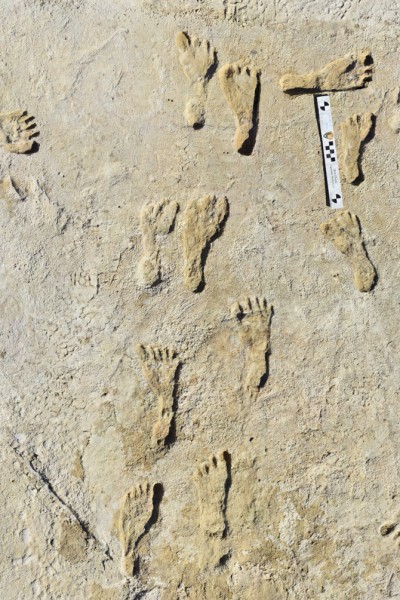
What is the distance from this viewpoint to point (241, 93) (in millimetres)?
3258

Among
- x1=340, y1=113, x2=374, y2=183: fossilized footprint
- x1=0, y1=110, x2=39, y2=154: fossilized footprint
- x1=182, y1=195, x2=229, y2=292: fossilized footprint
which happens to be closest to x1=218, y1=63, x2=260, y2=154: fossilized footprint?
x1=182, y1=195, x2=229, y2=292: fossilized footprint

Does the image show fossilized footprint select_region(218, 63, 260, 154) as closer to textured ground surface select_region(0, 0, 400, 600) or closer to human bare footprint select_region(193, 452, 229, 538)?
textured ground surface select_region(0, 0, 400, 600)

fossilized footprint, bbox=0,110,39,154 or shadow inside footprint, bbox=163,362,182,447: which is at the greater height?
fossilized footprint, bbox=0,110,39,154

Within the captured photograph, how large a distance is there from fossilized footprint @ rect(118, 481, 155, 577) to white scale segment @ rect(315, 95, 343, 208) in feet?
5.10

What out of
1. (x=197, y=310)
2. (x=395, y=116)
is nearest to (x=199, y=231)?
(x=197, y=310)

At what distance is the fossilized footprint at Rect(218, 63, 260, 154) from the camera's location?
3.25 m

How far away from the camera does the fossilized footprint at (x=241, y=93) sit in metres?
3.25

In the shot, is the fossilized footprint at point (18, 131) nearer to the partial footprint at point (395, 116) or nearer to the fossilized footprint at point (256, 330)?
the fossilized footprint at point (256, 330)

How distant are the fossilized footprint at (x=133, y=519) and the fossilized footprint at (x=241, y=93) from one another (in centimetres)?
161

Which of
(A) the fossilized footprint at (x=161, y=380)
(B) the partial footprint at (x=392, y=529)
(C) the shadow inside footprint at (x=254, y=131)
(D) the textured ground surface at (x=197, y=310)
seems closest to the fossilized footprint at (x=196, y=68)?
(D) the textured ground surface at (x=197, y=310)

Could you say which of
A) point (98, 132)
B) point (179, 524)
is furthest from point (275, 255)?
point (179, 524)

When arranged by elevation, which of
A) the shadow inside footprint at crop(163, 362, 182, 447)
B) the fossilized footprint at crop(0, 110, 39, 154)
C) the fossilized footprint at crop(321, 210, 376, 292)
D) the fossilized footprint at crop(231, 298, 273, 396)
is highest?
the fossilized footprint at crop(0, 110, 39, 154)

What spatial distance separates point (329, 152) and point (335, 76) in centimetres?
33

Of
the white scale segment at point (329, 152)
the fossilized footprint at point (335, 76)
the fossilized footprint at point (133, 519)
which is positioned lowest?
the fossilized footprint at point (133, 519)
